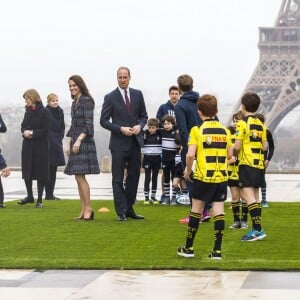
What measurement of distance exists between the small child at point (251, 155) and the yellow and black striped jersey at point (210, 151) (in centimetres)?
131

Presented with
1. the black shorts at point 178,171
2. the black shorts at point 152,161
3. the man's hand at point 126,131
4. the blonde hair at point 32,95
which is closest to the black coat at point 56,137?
the black shorts at point 152,161

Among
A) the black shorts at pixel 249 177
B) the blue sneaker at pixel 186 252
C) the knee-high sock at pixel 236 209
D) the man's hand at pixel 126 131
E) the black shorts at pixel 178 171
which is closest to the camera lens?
the blue sneaker at pixel 186 252

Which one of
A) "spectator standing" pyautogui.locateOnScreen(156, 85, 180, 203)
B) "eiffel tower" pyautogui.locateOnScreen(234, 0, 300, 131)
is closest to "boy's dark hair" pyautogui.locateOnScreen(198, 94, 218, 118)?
"spectator standing" pyautogui.locateOnScreen(156, 85, 180, 203)

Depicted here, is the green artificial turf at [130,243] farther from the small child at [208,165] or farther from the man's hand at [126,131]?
the man's hand at [126,131]

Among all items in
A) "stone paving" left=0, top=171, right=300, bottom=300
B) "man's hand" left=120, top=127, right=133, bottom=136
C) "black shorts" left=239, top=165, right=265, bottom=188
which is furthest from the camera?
"man's hand" left=120, top=127, right=133, bottom=136

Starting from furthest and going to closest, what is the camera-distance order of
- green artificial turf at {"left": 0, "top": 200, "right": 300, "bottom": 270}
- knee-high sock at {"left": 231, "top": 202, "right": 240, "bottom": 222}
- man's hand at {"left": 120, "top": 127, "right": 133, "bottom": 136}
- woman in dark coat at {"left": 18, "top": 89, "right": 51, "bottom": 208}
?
woman in dark coat at {"left": 18, "top": 89, "right": 51, "bottom": 208} < man's hand at {"left": 120, "top": 127, "right": 133, "bottom": 136} < knee-high sock at {"left": 231, "top": 202, "right": 240, "bottom": 222} < green artificial turf at {"left": 0, "top": 200, "right": 300, "bottom": 270}

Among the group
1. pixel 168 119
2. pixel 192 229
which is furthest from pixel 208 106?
pixel 168 119

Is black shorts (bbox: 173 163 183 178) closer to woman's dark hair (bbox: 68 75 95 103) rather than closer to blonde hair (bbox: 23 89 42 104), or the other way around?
blonde hair (bbox: 23 89 42 104)

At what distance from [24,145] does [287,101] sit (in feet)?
213

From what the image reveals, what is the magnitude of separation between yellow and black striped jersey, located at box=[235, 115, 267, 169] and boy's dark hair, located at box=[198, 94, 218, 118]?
131 centimetres

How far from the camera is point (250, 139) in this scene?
1168cm

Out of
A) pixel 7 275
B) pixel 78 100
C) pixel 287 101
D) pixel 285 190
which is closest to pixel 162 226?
pixel 78 100

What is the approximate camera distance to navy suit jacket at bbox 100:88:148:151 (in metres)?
14.2

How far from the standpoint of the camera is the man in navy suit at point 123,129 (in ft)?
46.4
